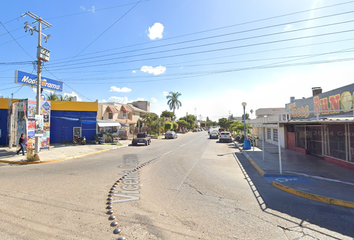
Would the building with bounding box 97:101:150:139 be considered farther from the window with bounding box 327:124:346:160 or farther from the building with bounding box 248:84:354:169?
the window with bounding box 327:124:346:160

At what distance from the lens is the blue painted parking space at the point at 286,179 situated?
7.04 meters

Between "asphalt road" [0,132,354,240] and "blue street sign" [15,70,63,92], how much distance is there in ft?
32.3

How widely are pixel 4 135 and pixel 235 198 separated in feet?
74.6

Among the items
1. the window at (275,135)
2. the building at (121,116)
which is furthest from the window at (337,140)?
the building at (121,116)

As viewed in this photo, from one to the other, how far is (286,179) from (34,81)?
61.2 ft

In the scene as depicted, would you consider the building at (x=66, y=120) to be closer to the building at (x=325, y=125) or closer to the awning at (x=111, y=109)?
the awning at (x=111, y=109)

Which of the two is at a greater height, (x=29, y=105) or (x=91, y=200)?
(x=29, y=105)

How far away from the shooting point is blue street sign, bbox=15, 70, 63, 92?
44.2 ft

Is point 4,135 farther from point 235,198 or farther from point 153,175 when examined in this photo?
point 235,198

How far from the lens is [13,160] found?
10.9m

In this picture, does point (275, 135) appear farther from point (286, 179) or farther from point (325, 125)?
point (286, 179)

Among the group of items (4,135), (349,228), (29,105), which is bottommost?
(349,228)

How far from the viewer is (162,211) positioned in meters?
4.49

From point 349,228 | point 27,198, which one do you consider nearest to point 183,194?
point 349,228
